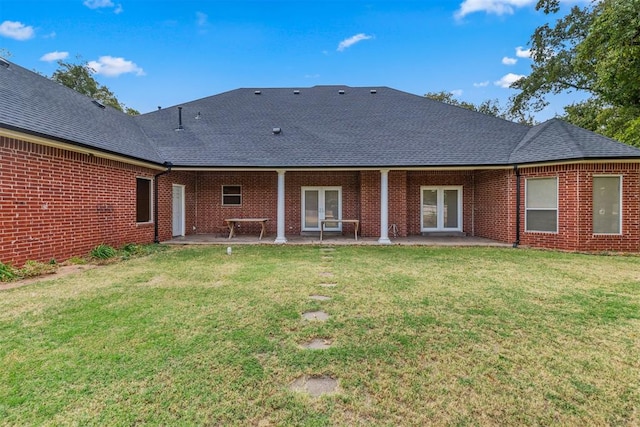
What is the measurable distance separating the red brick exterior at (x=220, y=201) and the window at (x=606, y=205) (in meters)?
0.16

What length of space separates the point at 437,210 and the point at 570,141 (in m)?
4.83

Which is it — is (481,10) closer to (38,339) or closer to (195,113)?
(195,113)

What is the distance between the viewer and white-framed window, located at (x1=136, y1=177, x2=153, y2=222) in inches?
405

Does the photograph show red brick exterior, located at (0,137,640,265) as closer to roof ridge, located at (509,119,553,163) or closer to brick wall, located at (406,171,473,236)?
brick wall, located at (406,171,473,236)

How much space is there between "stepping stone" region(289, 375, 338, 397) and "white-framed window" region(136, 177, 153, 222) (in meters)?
9.50

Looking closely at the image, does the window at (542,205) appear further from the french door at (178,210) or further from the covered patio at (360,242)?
the french door at (178,210)

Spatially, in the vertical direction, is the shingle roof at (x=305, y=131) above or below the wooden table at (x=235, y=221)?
above

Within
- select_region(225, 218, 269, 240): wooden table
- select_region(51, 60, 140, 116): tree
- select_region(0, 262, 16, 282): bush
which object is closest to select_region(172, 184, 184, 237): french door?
select_region(225, 218, 269, 240): wooden table

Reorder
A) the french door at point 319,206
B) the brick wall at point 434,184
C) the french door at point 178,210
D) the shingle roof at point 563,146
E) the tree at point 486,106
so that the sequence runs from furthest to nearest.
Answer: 1. the tree at point 486,106
2. the french door at point 319,206
3. the brick wall at point 434,184
4. the french door at point 178,210
5. the shingle roof at point 563,146

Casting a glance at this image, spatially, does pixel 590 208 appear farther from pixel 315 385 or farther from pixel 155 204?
pixel 155 204

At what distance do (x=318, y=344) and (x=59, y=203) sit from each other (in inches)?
289

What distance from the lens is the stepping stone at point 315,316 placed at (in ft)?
12.8

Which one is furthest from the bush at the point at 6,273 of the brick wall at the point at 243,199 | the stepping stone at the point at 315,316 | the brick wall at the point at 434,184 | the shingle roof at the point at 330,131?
the brick wall at the point at 434,184

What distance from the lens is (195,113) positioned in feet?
47.0
